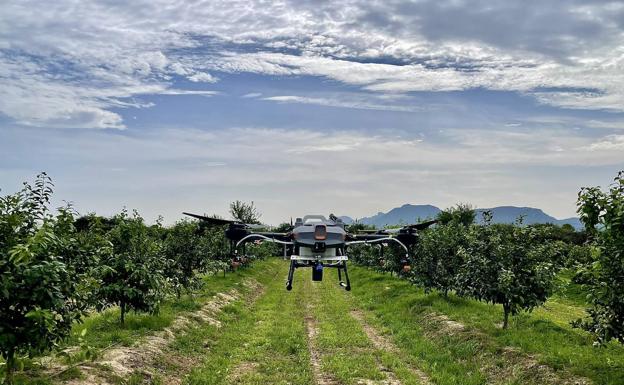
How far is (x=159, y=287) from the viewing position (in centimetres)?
1902

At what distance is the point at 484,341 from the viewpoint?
18656 millimetres

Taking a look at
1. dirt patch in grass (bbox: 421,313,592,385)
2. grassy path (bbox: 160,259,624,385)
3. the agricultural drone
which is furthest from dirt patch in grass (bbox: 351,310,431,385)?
the agricultural drone

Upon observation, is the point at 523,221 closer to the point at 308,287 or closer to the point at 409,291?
the point at 409,291

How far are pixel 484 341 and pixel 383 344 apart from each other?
14.1ft

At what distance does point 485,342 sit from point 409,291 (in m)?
15.9

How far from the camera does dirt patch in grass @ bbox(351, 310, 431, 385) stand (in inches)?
618

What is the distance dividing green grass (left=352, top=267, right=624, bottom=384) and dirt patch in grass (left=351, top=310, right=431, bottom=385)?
41cm

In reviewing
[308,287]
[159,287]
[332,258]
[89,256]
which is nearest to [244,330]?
[159,287]

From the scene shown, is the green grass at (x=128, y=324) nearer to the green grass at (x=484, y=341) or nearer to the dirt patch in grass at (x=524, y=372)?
the green grass at (x=484, y=341)

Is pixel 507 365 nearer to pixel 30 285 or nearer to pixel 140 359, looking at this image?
pixel 140 359

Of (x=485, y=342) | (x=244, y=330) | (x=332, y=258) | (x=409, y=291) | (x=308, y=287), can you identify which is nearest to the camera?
(x=332, y=258)

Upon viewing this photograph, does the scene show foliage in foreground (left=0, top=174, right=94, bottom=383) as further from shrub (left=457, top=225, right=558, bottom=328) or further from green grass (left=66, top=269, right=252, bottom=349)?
shrub (left=457, top=225, right=558, bottom=328)

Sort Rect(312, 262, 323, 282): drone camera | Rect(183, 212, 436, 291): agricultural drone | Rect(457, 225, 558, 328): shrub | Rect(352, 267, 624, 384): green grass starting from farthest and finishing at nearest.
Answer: Rect(457, 225, 558, 328): shrub, Rect(183, 212, 436, 291): agricultural drone, Rect(312, 262, 323, 282): drone camera, Rect(352, 267, 624, 384): green grass

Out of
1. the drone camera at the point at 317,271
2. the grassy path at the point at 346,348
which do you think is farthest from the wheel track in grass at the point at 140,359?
the drone camera at the point at 317,271
